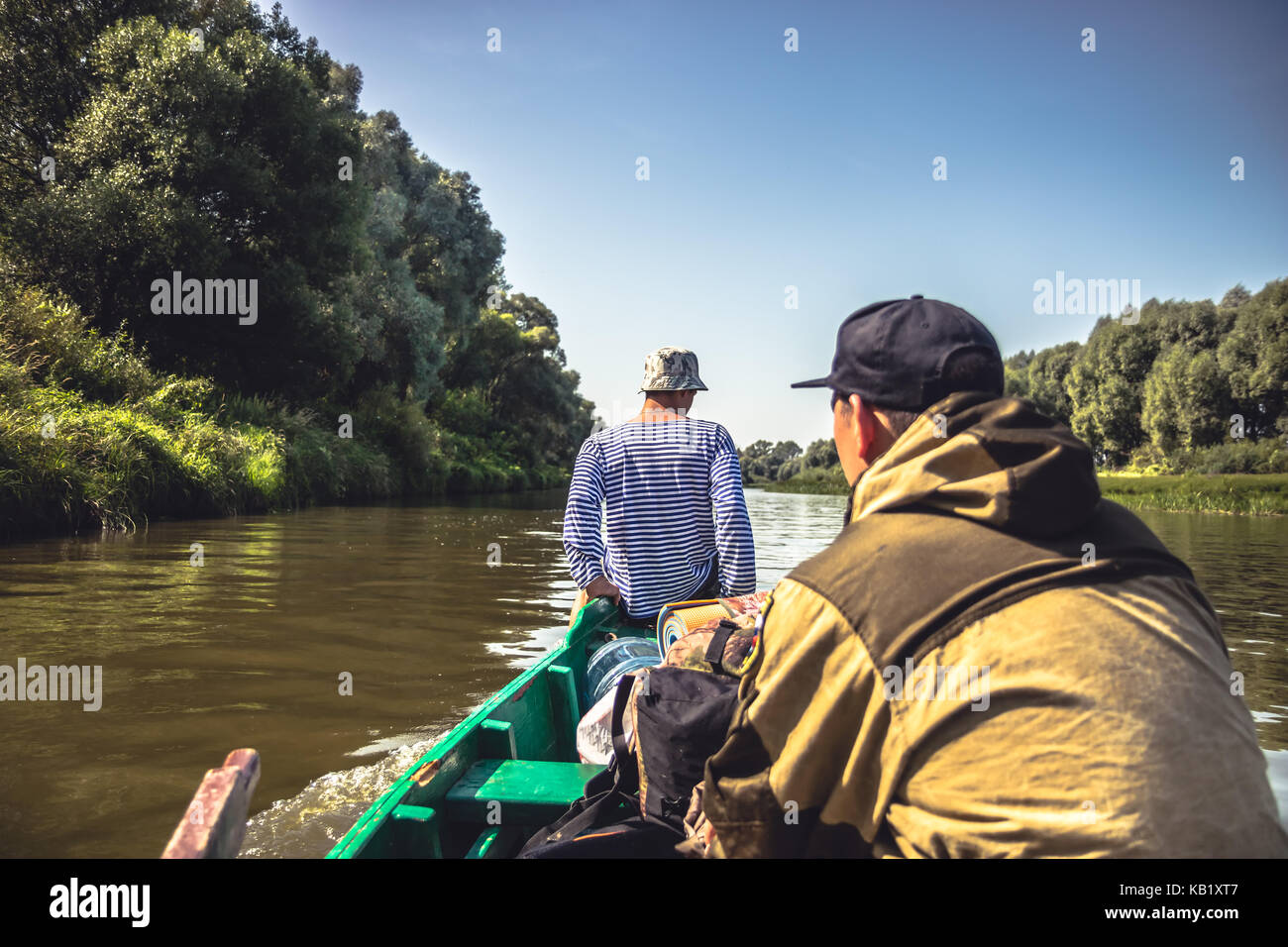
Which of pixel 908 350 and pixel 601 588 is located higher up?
pixel 908 350

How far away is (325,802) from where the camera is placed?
12.9 ft

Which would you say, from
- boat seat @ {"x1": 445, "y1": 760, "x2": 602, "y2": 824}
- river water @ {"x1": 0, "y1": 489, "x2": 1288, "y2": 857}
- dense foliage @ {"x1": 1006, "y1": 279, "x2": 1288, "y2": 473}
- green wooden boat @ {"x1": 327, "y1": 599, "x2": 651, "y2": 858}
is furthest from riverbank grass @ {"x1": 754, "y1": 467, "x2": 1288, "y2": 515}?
boat seat @ {"x1": 445, "y1": 760, "x2": 602, "y2": 824}

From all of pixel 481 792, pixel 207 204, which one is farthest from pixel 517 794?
pixel 207 204

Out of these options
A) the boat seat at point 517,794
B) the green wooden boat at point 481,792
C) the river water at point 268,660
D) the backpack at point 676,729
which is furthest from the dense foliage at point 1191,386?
the backpack at point 676,729

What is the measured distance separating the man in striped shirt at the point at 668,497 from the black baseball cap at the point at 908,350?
2.39 m

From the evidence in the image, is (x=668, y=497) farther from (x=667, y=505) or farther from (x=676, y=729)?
(x=676, y=729)

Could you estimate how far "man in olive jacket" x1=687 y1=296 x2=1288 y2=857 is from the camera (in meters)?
1.12

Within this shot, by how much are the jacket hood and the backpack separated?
679 millimetres

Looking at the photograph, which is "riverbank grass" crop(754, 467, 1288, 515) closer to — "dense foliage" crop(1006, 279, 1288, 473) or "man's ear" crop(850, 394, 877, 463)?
"dense foliage" crop(1006, 279, 1288, 473)

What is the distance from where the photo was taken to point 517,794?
284 centimetres

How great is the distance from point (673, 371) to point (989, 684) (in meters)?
3.13

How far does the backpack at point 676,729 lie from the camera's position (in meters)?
1.96
